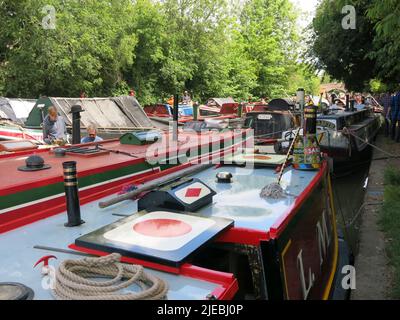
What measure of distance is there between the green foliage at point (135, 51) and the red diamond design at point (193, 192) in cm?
1019

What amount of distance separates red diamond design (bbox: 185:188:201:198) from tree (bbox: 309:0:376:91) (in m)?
8.41

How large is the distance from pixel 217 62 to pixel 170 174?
21446mm

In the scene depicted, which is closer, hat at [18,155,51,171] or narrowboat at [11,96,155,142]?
hat at [18,155,51,171]

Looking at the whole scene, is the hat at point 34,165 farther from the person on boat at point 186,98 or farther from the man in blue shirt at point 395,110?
the person on boat at point 186,98

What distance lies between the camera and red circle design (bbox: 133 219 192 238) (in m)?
2.04

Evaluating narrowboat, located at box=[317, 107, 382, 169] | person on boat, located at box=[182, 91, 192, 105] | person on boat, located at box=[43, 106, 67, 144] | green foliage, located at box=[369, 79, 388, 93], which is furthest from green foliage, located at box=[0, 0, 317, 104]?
narrowboat, located at box=[317, 107, 382, 169]

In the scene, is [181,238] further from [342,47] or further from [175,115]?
[342,47]

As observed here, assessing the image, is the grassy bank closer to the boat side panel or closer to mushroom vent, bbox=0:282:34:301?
the boat side panel

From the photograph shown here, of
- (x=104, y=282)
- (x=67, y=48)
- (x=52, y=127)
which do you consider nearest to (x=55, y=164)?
(x=104, y=282)

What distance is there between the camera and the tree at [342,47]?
11.0 meters

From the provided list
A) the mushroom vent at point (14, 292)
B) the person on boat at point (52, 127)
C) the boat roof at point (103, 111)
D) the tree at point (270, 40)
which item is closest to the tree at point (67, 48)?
the boat roof at point (103, 111)

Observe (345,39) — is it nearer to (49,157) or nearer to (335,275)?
(335,275)

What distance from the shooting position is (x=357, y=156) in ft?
34.6
